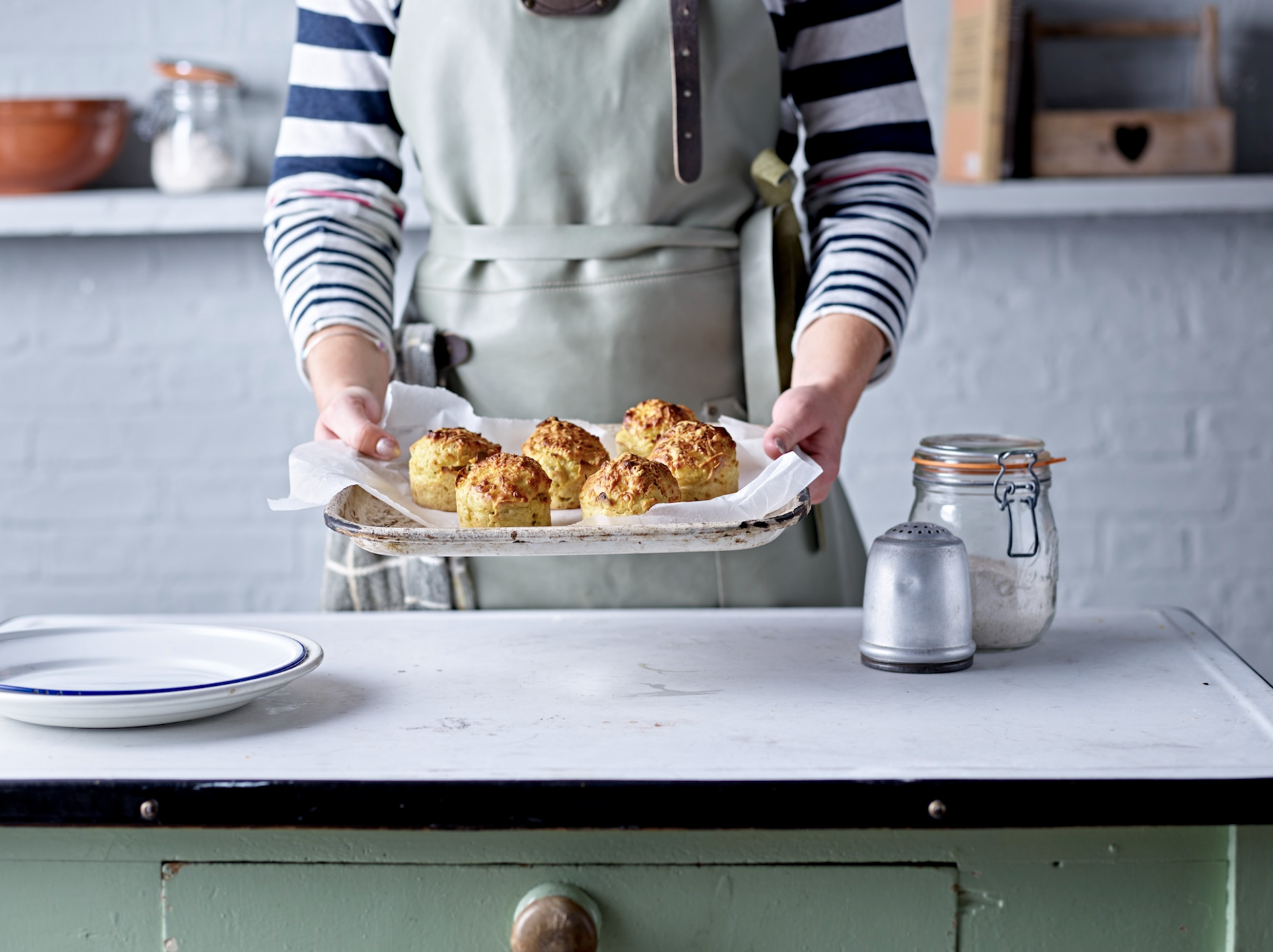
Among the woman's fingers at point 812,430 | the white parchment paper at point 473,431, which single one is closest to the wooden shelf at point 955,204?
the white parchment paper at point 473,431

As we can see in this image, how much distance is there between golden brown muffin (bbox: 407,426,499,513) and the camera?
101 centimetres

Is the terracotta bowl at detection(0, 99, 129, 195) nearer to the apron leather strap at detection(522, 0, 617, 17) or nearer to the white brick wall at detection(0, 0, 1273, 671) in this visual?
the white brick wall at detection(0, 0, 1273, 671)

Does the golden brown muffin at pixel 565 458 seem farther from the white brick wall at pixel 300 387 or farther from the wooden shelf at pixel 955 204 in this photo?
the white brick wall at pixel 300 387

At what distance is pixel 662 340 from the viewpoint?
1.25m

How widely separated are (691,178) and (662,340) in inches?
6.2

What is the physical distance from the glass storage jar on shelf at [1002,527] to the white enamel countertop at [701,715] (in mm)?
30

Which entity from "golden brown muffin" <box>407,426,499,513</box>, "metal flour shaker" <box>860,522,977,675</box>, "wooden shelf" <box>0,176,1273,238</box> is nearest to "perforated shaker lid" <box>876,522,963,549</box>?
"metal flour shaker" <box>860,522,977,675</box>

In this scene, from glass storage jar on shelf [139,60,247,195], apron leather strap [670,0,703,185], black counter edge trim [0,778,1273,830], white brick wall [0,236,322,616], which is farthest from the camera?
white brick wall [0,236,322,616]

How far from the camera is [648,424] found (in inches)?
43.7

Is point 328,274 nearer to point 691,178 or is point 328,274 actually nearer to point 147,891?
point 691,178

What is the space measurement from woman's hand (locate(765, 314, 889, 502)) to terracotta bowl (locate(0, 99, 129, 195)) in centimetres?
153

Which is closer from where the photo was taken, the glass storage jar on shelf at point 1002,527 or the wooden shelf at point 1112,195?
the glass storage jar on shelf at point 1002,527

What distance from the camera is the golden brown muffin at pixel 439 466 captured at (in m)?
1.01

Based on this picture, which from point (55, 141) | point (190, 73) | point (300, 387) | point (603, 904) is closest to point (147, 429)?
point (300, 387)
